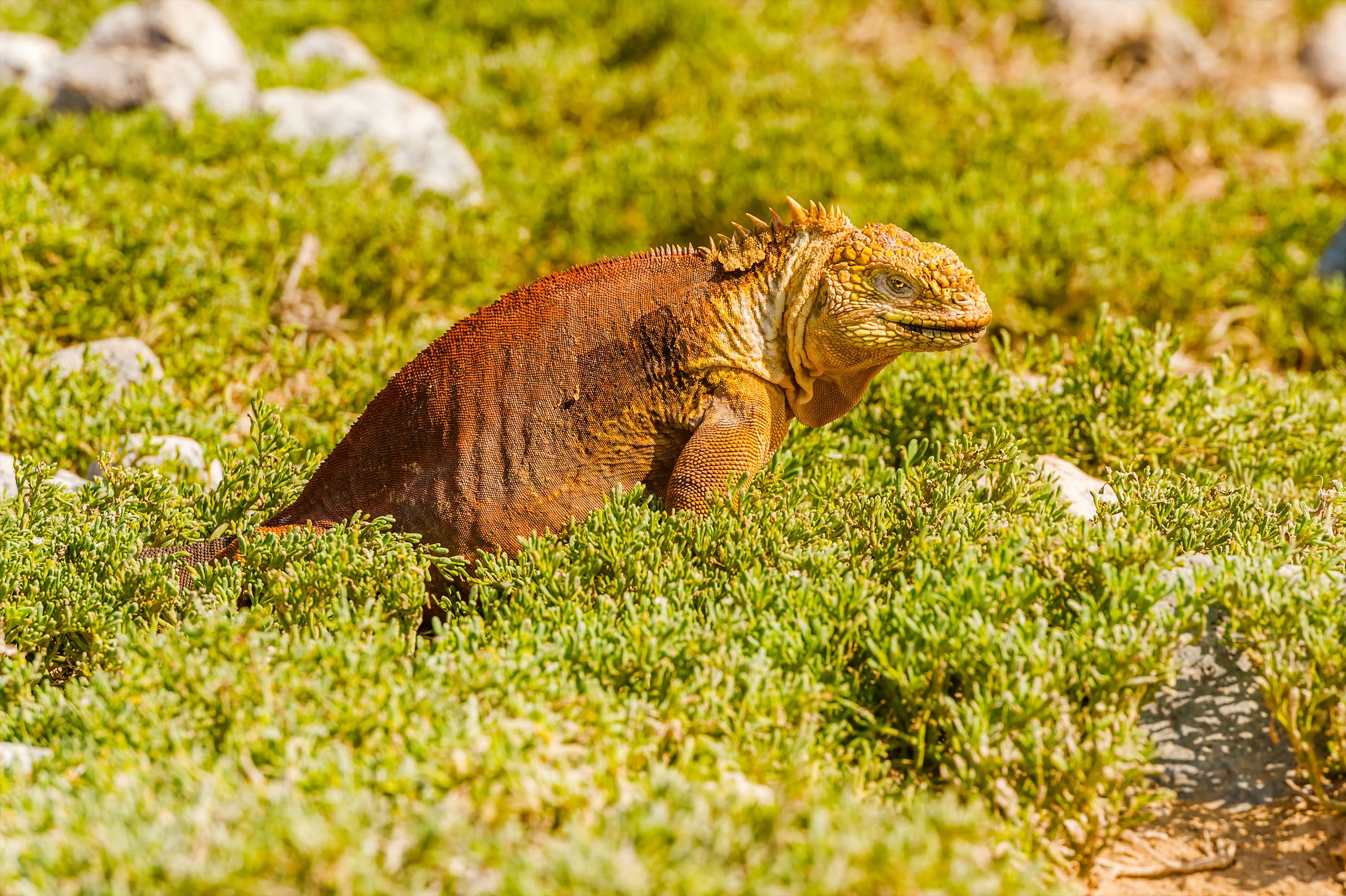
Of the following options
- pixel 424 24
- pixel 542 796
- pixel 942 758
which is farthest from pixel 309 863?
pixel 424 24

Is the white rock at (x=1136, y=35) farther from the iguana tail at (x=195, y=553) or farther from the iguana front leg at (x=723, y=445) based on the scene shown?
the iguana tail at (x=195, y=553)

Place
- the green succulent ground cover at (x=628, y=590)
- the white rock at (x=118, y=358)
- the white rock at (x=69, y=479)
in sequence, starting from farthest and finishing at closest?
1. the white rock at (x=118, y=358)
2. the white rock at (x=69, y=479)
3. the green succulent ground cover at (x=628, y=590)

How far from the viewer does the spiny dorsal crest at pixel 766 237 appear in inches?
195

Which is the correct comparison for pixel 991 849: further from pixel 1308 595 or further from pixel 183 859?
pixel 183 859

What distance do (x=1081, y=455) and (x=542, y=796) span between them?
13.0ft

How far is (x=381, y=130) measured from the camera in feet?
33.6

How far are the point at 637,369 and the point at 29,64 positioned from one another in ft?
27.8

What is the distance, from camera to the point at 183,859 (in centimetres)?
298

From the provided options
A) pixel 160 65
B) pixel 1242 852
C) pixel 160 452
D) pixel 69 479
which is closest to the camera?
pixel 1242 852

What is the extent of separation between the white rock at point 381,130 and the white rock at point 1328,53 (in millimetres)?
8879

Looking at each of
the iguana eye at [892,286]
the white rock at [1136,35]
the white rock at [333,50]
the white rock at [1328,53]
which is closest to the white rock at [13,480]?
the iguana eye at [892,286]

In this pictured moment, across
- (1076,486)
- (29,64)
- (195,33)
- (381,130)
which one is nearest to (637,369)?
(1076,486)

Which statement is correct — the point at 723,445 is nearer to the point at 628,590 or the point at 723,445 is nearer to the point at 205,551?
the point at 628,590

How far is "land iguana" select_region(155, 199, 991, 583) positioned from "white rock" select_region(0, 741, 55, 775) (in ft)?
3.92
